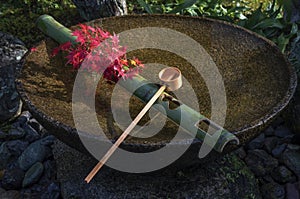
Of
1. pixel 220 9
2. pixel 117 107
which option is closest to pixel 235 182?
pixel 117 107

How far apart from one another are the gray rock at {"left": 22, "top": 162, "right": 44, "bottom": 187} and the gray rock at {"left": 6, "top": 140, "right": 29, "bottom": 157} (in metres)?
0.18

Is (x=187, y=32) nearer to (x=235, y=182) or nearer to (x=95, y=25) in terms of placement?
(x=95, y=25)

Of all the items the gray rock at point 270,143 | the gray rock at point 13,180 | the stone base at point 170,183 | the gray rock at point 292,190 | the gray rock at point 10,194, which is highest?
the stone base at point 170,183

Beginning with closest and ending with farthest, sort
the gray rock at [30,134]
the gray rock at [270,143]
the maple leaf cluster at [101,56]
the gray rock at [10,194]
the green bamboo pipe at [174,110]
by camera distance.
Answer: the green bamboo pipe at [174,110] → the maple leaf cluster at [101,56] → the gray rock at [10,194] → the gray rock at [270,143] → the gray rock at [30,134]

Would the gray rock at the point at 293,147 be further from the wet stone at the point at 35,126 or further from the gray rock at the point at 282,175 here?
the wet stone at the point at 35,126

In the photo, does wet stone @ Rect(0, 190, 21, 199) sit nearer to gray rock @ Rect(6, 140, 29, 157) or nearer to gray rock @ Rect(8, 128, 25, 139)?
gray rock @ Rect(6, 140, 29, 157)

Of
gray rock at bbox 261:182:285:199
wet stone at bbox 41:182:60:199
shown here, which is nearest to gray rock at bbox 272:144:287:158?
gray rock at bbox 261:182:285:199

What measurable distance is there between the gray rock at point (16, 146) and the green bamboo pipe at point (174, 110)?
2.23 ft

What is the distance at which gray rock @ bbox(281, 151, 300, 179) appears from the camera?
2414 mm

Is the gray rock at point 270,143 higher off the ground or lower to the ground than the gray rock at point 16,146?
higher

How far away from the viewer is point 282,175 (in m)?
2.40

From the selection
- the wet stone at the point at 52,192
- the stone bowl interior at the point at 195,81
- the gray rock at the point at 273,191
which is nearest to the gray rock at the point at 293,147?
the gray rock at the point at 273,191

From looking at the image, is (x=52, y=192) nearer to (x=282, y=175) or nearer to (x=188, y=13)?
(x=282, y=175)

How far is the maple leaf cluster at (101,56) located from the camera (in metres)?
2.07
